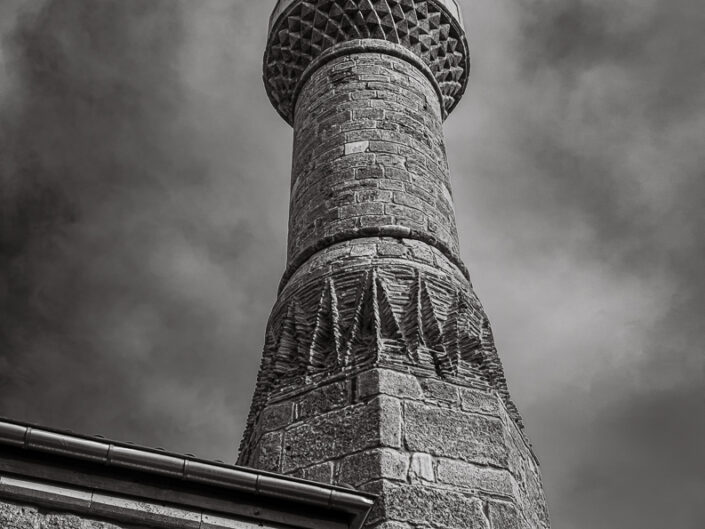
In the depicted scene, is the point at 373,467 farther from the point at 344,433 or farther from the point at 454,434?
the point at 454,434

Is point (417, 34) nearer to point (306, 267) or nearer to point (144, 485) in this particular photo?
point (306, 267)

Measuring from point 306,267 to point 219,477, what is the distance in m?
2.28

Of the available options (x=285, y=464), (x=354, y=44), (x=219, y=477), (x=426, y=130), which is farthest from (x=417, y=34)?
(x=219, y=477)

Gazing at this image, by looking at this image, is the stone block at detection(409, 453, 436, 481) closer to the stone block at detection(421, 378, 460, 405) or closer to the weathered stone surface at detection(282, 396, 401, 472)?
the weathered stone surface at detection(282, 396, 401, 472)

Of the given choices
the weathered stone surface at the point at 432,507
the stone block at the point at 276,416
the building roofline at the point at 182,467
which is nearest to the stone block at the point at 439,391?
the weathered stone surface at the point at 432,507

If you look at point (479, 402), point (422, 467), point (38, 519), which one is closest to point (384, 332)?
point (479, 402)

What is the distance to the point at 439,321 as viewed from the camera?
5320 mm

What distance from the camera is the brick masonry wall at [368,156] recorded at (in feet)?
19.9

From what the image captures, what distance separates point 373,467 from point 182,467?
105 centimetres

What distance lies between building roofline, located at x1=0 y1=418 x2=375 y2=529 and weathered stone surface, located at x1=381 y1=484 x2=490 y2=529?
0.17 m

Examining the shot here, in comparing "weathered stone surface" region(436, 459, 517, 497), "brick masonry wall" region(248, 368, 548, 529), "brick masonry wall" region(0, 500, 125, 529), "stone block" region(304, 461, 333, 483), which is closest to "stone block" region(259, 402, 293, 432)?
"brick masonry wall" region(248, 368, 548, 529)

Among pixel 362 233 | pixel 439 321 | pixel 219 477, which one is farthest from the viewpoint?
pixel 362 233

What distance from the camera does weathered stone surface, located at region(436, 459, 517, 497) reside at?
14.6ft

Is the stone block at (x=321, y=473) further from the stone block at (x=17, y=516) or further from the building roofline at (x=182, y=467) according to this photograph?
the stone block at (x=17, y=516)
